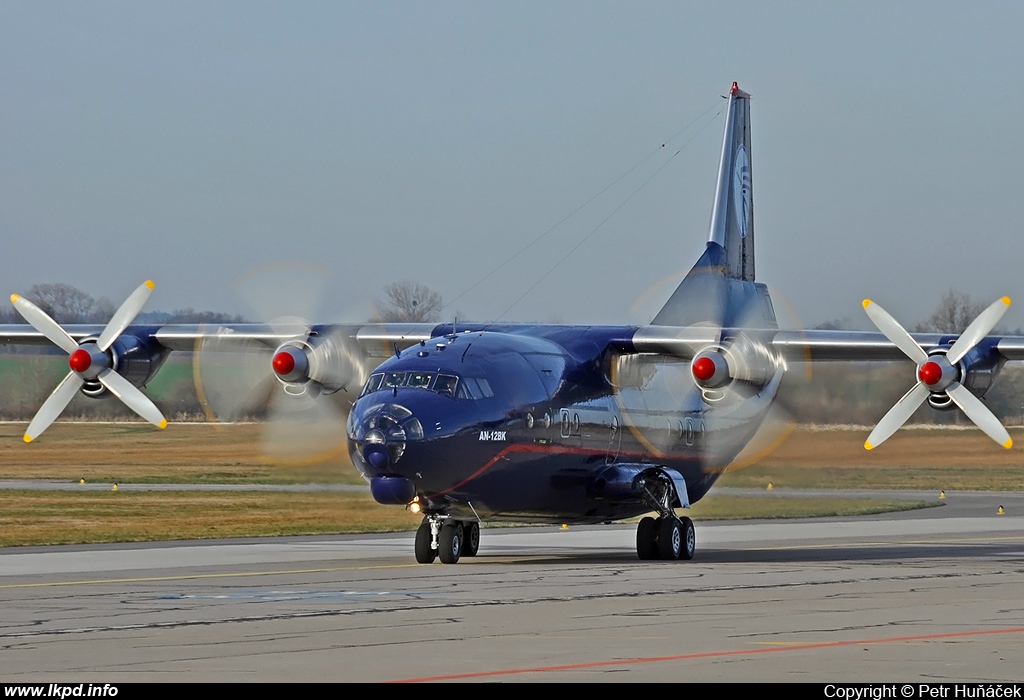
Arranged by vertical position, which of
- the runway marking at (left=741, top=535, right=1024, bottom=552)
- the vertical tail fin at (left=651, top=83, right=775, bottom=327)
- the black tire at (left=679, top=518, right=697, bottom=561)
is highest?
the vertical tail fin at (left=651, top=83, right=775, bottom=327)

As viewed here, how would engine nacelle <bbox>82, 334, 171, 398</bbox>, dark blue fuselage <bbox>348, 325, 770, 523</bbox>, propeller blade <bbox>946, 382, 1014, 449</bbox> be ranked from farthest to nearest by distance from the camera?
engine nacelle <bbox>82, 334, 171, 398</bbox>
propeller blade <bbox>946, 382, 1014, 449</bbox>
dark blue fuselage <bbox>348, 325, 770, 523</bbox>

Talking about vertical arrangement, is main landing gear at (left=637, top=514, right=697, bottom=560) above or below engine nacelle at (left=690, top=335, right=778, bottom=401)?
below

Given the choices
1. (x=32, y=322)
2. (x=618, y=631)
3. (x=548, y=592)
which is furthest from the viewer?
(x=32, y=322)

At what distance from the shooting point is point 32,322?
30016mm

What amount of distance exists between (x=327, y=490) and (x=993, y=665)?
1309 inches

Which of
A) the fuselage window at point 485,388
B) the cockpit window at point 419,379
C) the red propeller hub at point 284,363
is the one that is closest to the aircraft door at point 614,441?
the fuselage window at point 485,388

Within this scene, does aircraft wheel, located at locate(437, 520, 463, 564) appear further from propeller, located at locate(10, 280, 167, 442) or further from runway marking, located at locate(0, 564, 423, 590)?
propeller, located at locate(10, 280, 167, 442)

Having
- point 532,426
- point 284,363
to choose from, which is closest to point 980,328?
point 532,426

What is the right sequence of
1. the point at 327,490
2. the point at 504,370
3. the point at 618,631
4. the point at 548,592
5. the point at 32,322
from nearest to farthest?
the point at 618,631 < the point at 548,592 < the point at 504,370 < the point at 32,322 < the point at 327,490

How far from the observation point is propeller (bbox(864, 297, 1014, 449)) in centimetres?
2594

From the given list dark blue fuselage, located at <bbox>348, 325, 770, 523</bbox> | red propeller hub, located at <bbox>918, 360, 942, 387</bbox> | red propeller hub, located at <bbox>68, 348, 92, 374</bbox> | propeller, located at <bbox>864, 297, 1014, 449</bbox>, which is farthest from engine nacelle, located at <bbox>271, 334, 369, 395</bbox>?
red propeller hub, located at <bbox>918, 360, 942, 387</bbox>

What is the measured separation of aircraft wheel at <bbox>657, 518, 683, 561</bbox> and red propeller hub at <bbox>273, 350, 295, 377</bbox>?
7.45 metres
